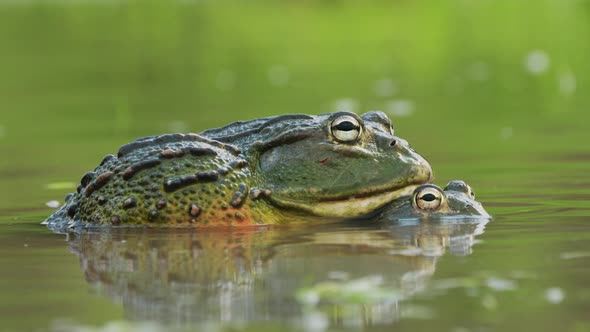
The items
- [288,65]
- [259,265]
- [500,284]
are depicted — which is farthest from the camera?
[288,65]

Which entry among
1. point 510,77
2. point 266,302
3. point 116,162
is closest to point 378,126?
point 116,162

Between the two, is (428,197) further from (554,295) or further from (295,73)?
(295,73)

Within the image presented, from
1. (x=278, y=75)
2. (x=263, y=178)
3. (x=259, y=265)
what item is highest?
(x=278, y=75)

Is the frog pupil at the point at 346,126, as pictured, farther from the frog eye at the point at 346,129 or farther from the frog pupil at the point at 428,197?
the frog pupil at the point at 428,197

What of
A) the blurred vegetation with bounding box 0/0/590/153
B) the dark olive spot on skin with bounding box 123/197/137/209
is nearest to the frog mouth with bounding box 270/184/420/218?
the dark olive spot on skin with bounding box 123/197/137/209

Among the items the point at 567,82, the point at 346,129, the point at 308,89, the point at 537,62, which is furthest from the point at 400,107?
the point at 346,129

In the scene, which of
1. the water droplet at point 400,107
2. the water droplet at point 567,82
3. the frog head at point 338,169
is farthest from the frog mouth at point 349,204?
the water droplet at point 567,82

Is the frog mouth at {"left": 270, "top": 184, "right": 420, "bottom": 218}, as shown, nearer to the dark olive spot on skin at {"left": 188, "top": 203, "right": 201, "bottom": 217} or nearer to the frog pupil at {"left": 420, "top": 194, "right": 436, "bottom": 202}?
the frog pupil at {"left": 420, "top": 194, "right": 436, "bottom": 202}
